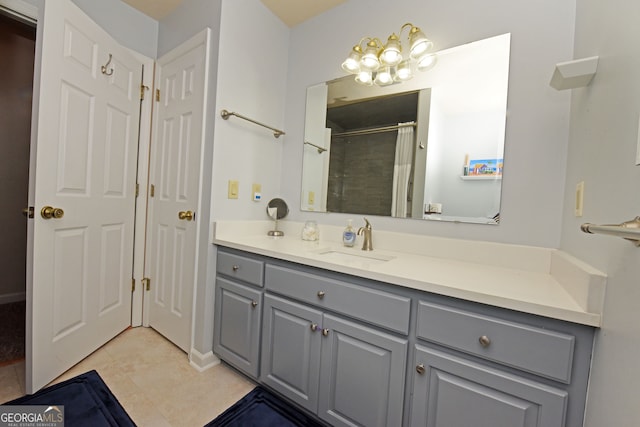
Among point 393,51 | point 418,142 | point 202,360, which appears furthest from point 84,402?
point 393,51

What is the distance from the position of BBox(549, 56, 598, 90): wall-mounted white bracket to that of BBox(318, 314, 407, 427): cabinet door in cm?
110

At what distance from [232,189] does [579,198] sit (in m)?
1.73

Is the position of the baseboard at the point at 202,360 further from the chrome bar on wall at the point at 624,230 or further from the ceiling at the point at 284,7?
the ceiling at the point at 284,7

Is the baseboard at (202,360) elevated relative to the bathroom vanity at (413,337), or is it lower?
lower

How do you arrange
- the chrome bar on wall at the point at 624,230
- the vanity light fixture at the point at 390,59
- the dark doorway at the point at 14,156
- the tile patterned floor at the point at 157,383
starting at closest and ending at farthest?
the chrome bar on wall at the point at 624,230
the tile patterned floor at the point at 157,383
the vanity light fixture at the point at 390,59
the dark doorway at the point at 14,156

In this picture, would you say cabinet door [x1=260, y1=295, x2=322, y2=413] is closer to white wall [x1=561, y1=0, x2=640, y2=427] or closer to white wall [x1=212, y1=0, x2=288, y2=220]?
white wall [x1=212, y1=0, x2=288, y2=220]

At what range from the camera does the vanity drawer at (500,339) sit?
73cm

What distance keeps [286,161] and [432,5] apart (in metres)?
1.34

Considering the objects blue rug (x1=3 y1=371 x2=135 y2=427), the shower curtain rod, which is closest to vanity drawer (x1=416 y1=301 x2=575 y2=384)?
the shower curtain rod

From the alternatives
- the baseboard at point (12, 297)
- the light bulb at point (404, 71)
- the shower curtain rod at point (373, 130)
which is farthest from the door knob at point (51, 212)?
the light bulb at point (404, 71)

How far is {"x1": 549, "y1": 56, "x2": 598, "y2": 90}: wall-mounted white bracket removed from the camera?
87 cm

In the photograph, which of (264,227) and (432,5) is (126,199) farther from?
(432,5)

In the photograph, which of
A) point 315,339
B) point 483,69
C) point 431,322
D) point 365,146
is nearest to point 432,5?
point 483,69

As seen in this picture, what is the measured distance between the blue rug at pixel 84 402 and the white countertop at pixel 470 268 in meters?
0.93
